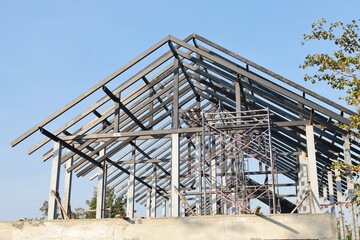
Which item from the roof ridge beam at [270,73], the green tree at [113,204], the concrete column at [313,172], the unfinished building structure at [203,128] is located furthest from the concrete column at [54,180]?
the green tree at [113,204]

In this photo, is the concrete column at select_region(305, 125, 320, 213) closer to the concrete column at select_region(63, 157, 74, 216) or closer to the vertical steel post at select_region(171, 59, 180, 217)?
the vertical steel post at select_region(171, 59, 180, 217)

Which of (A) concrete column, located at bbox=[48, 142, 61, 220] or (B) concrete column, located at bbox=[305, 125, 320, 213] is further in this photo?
(A) concrete column, located at bbox=[48, 142, 61, 220]

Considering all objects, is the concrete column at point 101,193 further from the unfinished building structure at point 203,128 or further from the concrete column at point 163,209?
the concrete column at point 163,209

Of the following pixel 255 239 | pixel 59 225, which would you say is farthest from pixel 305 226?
pixel 59 225

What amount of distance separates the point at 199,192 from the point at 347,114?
6.86m

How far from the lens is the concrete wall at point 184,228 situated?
34.8 feet

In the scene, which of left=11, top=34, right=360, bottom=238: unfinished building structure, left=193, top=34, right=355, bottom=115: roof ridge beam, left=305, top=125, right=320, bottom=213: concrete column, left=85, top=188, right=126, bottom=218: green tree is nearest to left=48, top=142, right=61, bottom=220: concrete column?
left=11, top=34, right=360, bottom=238: unfinished building structure

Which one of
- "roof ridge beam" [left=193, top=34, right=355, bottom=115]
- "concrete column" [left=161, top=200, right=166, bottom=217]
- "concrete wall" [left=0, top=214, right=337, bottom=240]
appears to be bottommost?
"concrete wall" [left=0, top=214, right=337, bottom=240]

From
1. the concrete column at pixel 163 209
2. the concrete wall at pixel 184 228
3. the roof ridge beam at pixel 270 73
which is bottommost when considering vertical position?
the concrete wall at pixel 184 228

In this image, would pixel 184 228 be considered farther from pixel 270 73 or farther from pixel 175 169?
pixel 270 73

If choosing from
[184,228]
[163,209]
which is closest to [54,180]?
[184,228]

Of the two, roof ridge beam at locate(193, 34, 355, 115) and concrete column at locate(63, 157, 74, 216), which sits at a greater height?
roof ridge beam at locate(193, 34, 355, 115)

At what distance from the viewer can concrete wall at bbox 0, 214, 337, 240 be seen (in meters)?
10.6

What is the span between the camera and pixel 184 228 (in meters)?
11.2
